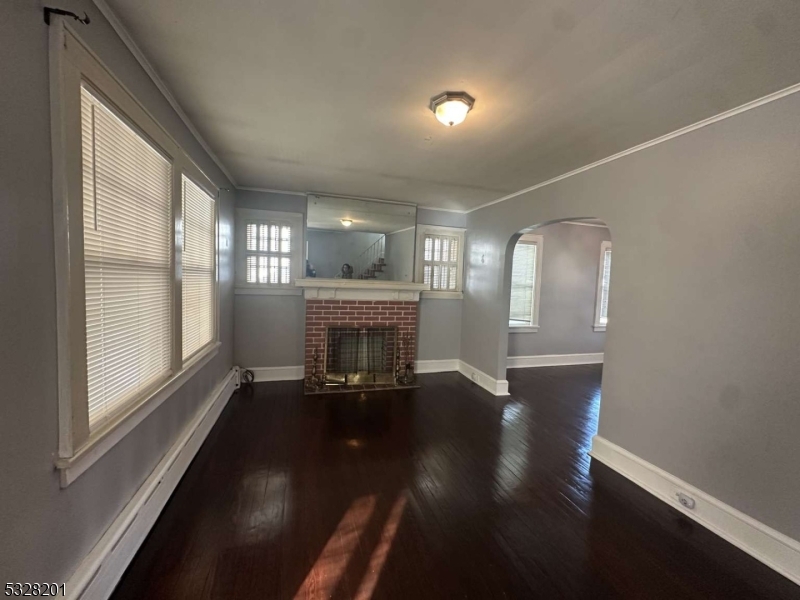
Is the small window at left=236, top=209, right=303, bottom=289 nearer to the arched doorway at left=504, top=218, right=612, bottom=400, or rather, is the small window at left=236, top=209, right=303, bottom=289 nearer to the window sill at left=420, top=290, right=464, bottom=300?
the window sill at left=420, top=290, right=464, bottom=300

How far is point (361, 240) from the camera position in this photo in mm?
4895

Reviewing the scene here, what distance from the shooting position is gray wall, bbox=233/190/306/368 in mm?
4344

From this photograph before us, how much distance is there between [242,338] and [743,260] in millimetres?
4862

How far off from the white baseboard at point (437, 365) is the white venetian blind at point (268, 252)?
2357 mm

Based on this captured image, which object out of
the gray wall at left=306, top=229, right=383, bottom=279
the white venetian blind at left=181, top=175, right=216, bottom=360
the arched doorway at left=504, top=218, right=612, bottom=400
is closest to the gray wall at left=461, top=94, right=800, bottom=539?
the arched doorway at left=504, top=218, right=612, bottom=400

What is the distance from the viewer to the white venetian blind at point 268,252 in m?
4.38

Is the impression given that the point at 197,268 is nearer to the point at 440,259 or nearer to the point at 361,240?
the point at 361,240

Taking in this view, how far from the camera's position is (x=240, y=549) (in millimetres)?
1722

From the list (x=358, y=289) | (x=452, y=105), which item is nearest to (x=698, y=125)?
(x=452, y=105)

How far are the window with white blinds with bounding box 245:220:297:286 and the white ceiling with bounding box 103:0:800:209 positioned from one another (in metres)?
1.80

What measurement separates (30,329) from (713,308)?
3.34 metres

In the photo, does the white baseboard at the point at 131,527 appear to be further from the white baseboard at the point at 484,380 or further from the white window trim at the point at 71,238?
the white baseboard at the point at 484,380

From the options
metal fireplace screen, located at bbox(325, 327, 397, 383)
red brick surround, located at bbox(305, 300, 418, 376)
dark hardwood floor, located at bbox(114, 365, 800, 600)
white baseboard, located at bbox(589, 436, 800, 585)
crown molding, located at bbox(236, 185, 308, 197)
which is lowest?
dark hardwood floor, located at bbox(114, 365, 800, 600)

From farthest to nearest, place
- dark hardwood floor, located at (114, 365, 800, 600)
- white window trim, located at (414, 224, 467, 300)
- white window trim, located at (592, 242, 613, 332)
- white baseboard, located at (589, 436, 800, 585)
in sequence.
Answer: white window trim, located at (592, 242, 613, 332) → white window trim, located at (414, 224, 467, 300) → white baseboard, located at (589, 436, 800, 585) → dark hardwood floor, located at (114, 365, 800, 600)
